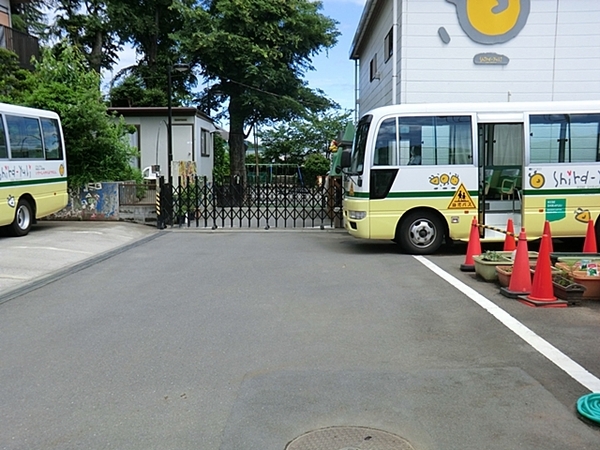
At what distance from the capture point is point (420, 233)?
37.2 ft

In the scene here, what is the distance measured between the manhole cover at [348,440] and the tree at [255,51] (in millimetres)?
20830

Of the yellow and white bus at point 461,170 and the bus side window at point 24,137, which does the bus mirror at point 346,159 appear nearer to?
the yellow and white bus at point 461,170

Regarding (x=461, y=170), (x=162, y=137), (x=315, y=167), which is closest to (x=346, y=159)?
(x=461, y=170)

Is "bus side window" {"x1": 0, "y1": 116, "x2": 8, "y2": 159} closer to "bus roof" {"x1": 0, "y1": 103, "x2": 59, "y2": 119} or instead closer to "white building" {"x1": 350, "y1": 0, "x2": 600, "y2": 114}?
"bus roof" {"x1": 0, "y1": 103, "x2": 59, "y2": 119}

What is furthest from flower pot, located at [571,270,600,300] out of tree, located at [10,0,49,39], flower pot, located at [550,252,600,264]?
tree, located at [10,0,49,39]

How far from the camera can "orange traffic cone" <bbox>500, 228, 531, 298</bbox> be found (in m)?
7.54

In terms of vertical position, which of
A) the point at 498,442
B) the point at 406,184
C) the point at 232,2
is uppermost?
the point at 232,2

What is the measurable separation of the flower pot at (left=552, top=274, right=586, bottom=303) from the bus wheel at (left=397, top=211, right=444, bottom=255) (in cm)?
395

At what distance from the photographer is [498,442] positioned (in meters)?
3.69

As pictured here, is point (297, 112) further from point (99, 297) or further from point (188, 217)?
point (99, 297)

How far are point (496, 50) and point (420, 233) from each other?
20.0 feet

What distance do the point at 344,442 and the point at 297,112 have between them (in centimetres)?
2333

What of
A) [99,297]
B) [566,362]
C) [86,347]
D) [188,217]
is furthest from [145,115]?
[566,362]

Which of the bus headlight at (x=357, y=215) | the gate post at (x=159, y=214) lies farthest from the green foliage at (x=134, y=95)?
the bus headlight at (x=357, y=215)
